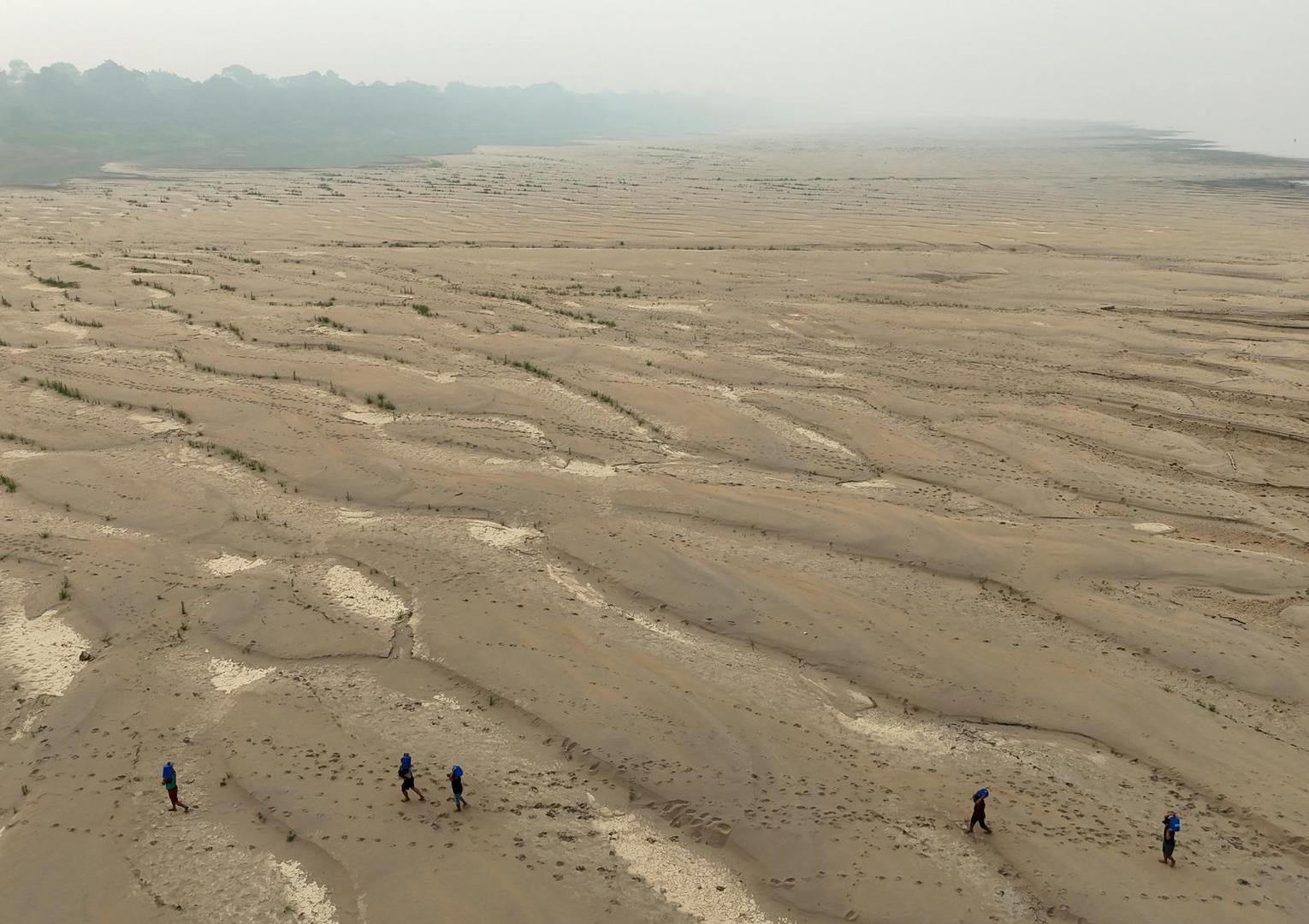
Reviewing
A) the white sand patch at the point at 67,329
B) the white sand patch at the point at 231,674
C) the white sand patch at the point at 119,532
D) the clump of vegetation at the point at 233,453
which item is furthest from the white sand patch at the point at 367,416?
the white sand patch at the point at 67,329

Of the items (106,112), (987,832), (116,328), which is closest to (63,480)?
(116,328)

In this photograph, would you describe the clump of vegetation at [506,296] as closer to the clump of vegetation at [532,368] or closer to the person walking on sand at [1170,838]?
the clump of vegetation at [532,368]

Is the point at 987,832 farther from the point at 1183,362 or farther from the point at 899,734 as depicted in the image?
the point at 1183,362

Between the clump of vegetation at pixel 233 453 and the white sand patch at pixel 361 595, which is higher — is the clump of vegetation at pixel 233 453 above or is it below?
above

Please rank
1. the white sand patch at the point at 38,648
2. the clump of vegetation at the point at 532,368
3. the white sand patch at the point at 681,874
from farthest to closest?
1. the clump of vegetation at the point at 532,368
2. the white sand patch at the point at 38,648
3. the white sand patch at the point at 681,874

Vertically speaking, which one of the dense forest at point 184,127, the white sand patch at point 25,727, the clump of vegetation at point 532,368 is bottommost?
the white sand patch at point 25,727

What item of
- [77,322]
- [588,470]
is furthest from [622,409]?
[77,322]

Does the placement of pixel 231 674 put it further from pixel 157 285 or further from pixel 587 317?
pixel 157 285
